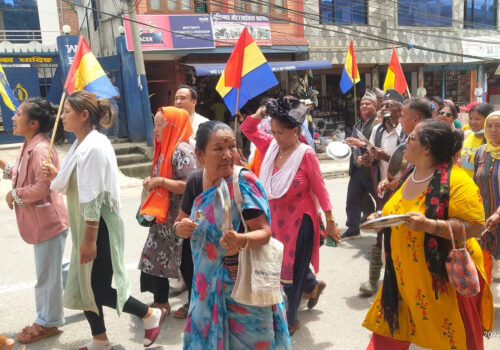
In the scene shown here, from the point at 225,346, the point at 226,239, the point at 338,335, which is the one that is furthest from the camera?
the point at 338,335

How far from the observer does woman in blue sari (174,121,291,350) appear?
223cm

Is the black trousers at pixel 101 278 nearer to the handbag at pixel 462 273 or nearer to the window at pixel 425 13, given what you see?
the handbag at pixel 462 273

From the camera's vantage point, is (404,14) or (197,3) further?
(404,14)

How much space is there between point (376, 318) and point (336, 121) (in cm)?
1523

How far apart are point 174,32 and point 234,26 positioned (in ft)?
6.73

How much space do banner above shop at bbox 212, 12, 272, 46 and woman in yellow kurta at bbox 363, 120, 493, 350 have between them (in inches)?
472

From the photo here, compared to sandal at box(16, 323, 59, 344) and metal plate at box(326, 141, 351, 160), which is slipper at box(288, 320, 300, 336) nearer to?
metal plate at box(326, 141, 351, 160)

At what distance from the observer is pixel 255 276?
2182mm

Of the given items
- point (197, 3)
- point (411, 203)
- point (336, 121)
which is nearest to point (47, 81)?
point (197, 3)

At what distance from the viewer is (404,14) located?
18.7m

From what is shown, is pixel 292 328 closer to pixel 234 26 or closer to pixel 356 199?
pixel 356 199

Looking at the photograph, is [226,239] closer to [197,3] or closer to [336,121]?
[197,3]

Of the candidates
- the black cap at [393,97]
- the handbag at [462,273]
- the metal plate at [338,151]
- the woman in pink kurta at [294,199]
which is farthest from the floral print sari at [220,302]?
the black cap at [393,97]

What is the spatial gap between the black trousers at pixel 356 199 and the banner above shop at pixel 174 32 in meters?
8.76
